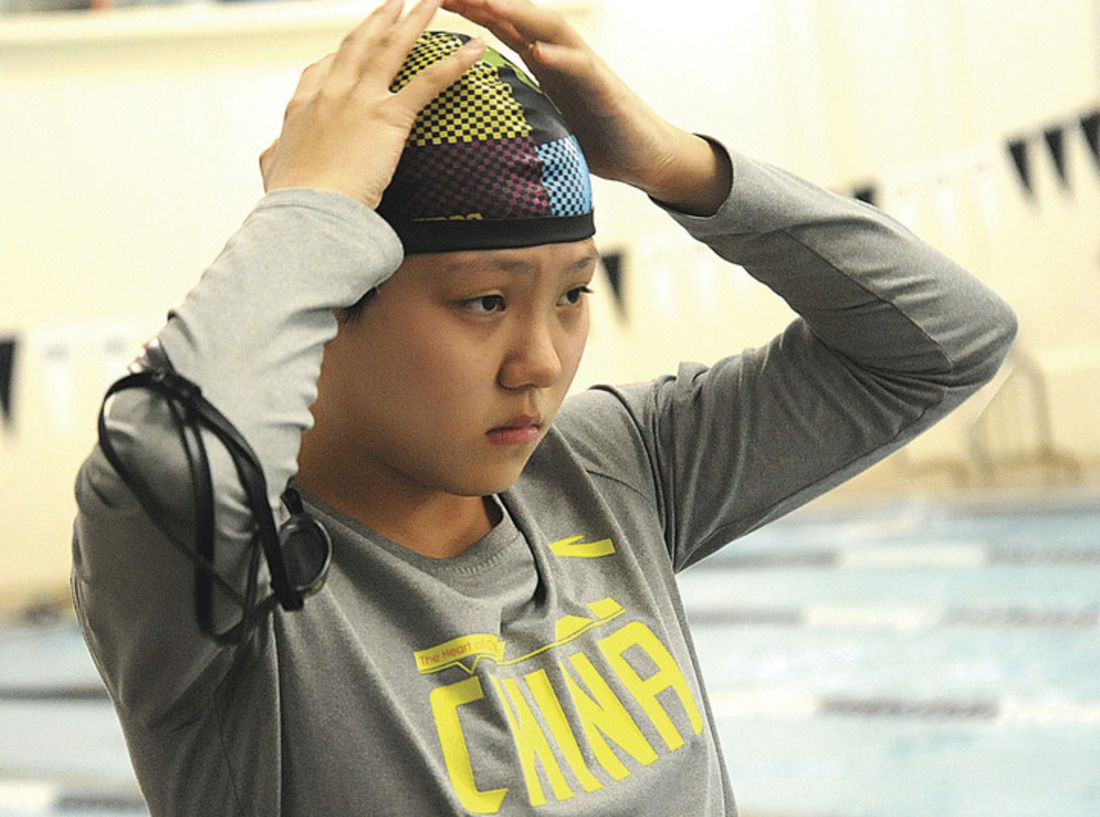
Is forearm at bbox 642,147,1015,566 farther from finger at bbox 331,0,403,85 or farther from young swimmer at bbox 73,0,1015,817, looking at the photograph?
finger at bbox 331,0,403,85

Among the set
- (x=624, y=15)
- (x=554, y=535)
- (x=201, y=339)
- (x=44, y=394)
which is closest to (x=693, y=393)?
(x=554, y=535)

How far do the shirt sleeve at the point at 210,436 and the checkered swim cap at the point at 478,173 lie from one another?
0.05 metres

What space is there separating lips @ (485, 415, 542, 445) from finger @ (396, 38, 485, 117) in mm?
202

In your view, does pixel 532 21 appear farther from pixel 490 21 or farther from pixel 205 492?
pixel 205 492

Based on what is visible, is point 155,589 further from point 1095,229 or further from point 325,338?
point 1095,229

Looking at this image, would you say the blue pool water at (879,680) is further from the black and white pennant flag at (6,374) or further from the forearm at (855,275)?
the forearm at (855,275)

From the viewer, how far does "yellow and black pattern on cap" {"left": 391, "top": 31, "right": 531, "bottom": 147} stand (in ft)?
2.79

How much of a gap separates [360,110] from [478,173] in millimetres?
82

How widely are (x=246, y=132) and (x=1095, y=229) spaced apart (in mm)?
4337

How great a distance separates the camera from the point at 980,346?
1.16 metres

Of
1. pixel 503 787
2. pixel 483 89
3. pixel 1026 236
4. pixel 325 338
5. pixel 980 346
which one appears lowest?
pixel 1026 236

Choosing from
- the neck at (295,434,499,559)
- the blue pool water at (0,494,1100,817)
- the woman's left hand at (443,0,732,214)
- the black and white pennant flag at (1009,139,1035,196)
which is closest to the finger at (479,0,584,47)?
the woman's left hand at (443,0,732,214)

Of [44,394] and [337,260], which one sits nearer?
[337,260]

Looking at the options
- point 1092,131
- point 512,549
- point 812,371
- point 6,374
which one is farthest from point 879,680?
point 1092,131
